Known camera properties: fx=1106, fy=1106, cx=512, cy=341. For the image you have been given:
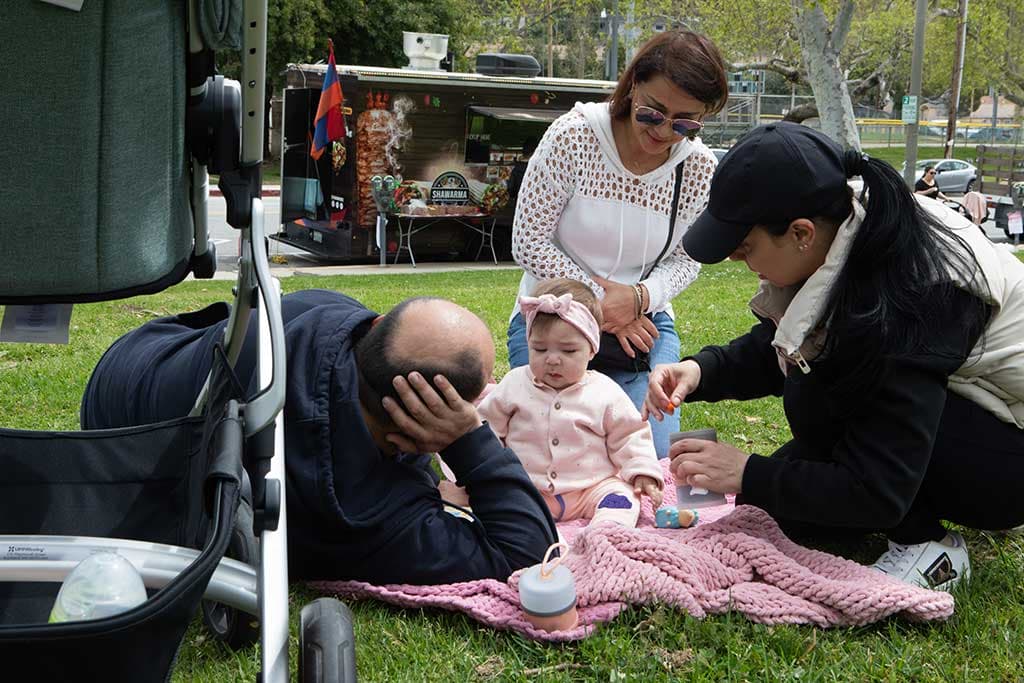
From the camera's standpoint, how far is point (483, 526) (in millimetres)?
2984

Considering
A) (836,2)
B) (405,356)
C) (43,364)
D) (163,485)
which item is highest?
A: (836,2)

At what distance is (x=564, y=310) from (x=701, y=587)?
1115 millimetres

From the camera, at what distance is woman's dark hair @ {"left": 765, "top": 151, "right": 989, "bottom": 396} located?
106 inches

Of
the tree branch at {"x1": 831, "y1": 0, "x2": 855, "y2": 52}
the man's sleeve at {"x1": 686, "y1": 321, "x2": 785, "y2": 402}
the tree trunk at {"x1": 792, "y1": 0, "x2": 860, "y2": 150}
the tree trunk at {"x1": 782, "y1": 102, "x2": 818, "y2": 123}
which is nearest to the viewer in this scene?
the man's sleeve at {"x1": 686, "y1": 321, "x2": 785, "y2": 402}

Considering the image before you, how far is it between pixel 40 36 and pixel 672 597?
191cm

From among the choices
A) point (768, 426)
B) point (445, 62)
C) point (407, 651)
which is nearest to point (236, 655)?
point (407, 651)

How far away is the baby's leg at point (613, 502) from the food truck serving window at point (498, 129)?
1204cm

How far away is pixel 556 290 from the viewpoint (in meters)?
3.83

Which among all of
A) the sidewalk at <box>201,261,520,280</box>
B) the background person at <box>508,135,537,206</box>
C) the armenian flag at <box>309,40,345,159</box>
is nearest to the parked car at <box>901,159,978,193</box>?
the background person at <box>508,135,537,206</box>

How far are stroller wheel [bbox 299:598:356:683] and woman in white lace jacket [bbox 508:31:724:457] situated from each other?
228 cm

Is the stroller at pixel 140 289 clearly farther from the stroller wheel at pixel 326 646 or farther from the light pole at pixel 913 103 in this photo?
the light pole at pixel 913 103

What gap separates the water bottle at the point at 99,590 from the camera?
1707 mm

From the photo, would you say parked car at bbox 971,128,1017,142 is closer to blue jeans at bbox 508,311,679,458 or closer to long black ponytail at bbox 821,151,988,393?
blue jeans at bbox 508,311,679,458

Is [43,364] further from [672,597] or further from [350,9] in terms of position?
[350,9]
